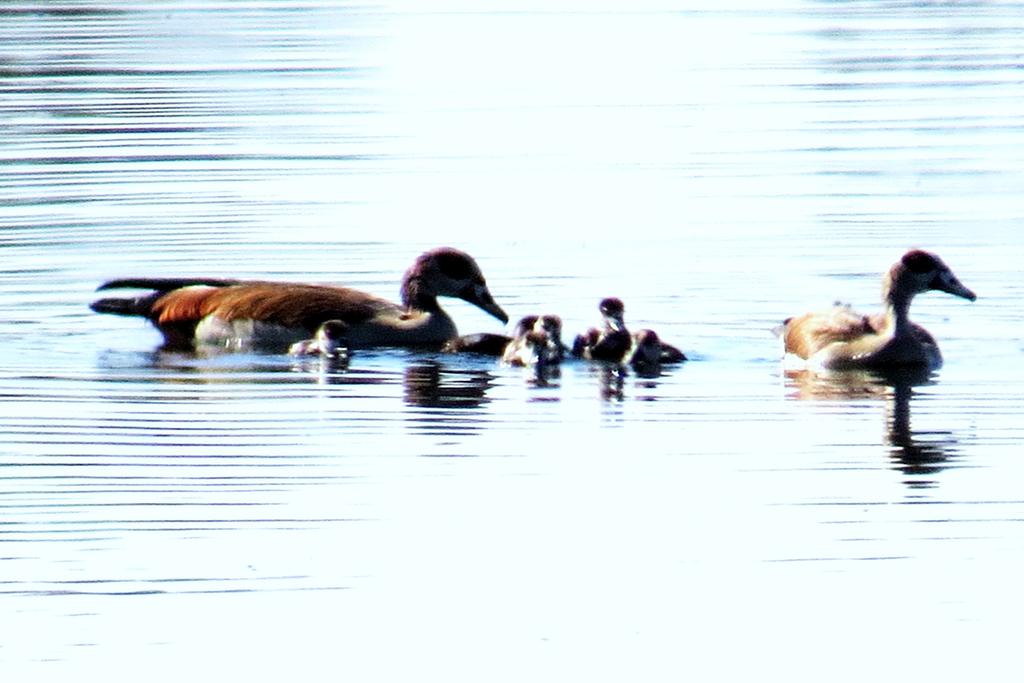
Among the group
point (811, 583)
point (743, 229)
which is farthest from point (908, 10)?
point (811, 583)

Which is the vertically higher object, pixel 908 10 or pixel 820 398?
pixel 908 10

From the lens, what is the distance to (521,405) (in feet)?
40.2

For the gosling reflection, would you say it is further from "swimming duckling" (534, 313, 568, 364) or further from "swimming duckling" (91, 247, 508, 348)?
"swimming duckling" (91, 247, 508, 348)

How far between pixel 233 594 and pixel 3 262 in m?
8.54

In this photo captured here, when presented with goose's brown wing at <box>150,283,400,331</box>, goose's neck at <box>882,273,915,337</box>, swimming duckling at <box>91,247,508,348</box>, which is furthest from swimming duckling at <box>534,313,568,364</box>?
goose's neck at <box>882,273,915,337</box>

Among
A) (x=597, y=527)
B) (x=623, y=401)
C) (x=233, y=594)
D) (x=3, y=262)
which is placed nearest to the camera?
(x=233, y=594)

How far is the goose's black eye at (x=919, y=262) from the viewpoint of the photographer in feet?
45.8

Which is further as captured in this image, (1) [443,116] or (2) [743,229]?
(1) [443,116]

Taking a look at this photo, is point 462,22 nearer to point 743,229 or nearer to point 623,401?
point 743,229

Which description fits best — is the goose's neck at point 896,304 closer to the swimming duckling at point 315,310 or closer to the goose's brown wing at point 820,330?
the goose's brown wing at point 820,330

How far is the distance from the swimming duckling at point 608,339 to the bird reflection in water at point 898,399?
0.85 m

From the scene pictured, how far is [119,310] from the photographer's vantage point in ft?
49.4

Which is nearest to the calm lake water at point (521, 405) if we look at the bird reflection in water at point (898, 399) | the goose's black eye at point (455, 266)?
the bird reflection in water at point (898, 399)

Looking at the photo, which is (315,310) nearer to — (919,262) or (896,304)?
(896,304)
